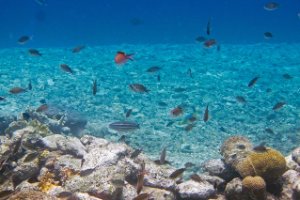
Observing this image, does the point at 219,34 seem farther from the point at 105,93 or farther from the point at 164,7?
the point at 105,93

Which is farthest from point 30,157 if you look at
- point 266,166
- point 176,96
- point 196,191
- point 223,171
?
point 176,96

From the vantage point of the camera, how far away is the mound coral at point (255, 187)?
18.9 feet

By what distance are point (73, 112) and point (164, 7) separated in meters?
42.3

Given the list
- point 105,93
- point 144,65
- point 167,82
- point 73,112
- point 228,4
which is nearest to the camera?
point 73,112

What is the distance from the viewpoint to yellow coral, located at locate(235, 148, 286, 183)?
20.0 ft

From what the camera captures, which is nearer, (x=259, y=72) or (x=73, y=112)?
(x=73, y=112)

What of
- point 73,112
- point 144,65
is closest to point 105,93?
point 73,112

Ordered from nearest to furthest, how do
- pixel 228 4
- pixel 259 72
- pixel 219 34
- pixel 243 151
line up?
1. pixel 243 151
2. pixel 259 72
3. pixel 219 34
4. pixel 228 4

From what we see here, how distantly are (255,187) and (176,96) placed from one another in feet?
36.7

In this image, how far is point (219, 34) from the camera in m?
44.9

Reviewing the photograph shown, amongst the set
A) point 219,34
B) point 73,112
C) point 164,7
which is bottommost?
point 73,112

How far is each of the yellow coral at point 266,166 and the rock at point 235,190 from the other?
0.19 meters

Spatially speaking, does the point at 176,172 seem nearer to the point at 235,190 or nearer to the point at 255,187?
the point at 235,190

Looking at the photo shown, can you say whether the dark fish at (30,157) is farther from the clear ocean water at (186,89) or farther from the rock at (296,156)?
the rock at (296,156)
